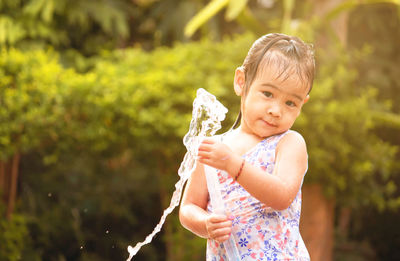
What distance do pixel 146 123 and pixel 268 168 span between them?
357cm

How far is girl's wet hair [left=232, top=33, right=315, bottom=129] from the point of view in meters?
1.83

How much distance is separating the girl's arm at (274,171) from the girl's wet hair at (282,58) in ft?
0.77

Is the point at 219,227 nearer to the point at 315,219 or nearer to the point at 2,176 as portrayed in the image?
the point at 315,219

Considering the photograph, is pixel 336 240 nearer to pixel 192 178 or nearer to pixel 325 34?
pixel 325 34

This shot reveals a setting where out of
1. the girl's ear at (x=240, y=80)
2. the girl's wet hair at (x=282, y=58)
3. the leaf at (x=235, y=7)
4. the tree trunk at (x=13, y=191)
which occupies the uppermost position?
the leaf at (x=235, y=7)

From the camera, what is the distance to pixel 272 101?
1.84 metres

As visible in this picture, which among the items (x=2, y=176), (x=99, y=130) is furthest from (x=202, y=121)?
(x=2, y=176)

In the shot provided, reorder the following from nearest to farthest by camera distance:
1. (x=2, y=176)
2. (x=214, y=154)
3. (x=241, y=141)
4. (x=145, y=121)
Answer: (x=214, y=154)
(x=241, y=141)
(x=145, y=121)
(x=2, y=176)

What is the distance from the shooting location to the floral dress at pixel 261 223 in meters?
1.82

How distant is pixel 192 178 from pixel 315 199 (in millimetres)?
4215

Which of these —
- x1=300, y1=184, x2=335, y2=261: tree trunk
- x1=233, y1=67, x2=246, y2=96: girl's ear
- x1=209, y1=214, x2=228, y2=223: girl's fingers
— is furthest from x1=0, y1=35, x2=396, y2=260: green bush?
x1=209, y1=214, x2=228, y2=223: girl's fingers

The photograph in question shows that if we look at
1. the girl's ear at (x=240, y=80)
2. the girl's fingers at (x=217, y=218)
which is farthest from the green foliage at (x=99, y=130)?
the girl's fingers at (x=217, y=218)

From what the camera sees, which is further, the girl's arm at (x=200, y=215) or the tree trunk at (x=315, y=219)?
the tree trunk at (x=315, y=219)

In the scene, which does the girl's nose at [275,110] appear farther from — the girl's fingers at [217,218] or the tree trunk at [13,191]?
the tree trunk at [13,191]
